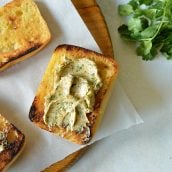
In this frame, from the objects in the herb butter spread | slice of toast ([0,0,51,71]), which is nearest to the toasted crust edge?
slice of toast ([0,0,51,71])

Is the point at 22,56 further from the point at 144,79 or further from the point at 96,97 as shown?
the point at 144,79

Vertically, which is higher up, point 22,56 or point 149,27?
point 22,56

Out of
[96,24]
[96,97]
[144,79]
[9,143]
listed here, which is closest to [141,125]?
[144,79]

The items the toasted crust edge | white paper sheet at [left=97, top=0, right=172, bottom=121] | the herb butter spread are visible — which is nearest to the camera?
the herb butter spread

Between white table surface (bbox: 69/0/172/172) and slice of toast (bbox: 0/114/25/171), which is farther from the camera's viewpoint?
white table surface (bbox: 69/0/172/172)

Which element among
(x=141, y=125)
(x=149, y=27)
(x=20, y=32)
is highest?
(x=20, y=32)

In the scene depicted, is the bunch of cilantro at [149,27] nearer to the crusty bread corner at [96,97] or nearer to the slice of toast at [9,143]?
the crusty bread corner at [96,97]

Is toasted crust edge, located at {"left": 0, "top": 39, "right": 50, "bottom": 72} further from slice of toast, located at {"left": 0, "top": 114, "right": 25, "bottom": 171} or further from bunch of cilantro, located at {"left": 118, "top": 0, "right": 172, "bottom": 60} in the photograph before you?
bunch of cilantro, located at {"left": 118, "top": 0, "right": 172, "bottom": 60}
